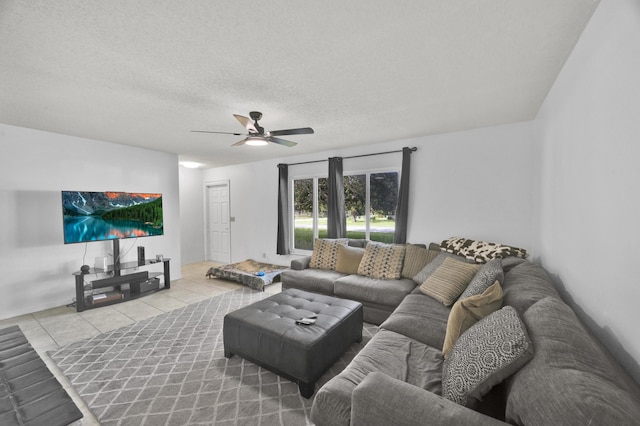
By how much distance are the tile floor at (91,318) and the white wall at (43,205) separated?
318 millimetres

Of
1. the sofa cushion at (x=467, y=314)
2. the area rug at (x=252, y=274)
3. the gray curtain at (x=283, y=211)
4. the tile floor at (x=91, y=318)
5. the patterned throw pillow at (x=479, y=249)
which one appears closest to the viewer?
the sofa cushion at (x=467, y=314)

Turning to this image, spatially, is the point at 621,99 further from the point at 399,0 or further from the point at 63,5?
the point at 63,5

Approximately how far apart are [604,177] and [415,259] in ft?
7.24

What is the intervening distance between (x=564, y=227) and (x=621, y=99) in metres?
1.16

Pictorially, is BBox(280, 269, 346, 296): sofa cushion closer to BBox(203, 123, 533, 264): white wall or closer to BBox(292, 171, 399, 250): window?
BBox(292, 171, 399, 250): window

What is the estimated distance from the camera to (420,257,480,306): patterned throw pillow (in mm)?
2495

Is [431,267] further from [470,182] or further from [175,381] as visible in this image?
[175,381]

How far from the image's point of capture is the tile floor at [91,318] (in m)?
2.71

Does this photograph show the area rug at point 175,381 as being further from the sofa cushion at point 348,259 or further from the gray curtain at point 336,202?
the gray curtain at point 336,202

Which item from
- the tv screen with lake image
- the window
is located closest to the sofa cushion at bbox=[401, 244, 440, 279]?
the window

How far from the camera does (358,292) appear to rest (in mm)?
3162

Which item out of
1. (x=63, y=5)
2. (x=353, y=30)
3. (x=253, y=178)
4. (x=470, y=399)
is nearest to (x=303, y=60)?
(x=353, y=30)

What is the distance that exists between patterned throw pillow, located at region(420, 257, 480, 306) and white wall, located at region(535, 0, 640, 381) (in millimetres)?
676

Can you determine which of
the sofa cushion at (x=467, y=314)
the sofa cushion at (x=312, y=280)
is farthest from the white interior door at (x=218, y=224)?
the sofa cushion at (x=467, y=314)
